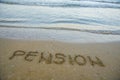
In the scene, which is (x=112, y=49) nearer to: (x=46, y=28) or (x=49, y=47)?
(x=49, y=47)

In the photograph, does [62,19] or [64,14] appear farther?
[64,14]

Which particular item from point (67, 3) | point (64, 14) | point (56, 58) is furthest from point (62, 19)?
point (56, 58)

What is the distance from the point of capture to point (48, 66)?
3.99 feet

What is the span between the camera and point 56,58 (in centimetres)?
130

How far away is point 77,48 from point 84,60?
165 mm

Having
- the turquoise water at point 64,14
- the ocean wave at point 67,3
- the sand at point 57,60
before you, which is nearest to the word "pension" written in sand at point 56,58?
the sand at point 57,60

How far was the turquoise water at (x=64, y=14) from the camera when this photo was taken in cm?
183

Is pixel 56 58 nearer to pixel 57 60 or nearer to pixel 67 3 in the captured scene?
pixel 57 60

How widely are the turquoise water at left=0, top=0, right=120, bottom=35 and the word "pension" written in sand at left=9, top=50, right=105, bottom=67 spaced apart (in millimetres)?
475

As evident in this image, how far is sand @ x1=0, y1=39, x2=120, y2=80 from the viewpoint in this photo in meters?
1.14

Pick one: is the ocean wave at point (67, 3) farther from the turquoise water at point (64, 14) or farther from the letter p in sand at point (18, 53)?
the letter p in sand at point (18, 53)

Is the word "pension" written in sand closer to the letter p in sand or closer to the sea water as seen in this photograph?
the letter p in sand

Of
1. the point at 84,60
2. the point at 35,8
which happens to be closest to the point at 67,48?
the point at 84,60

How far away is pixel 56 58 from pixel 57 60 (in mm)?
25
